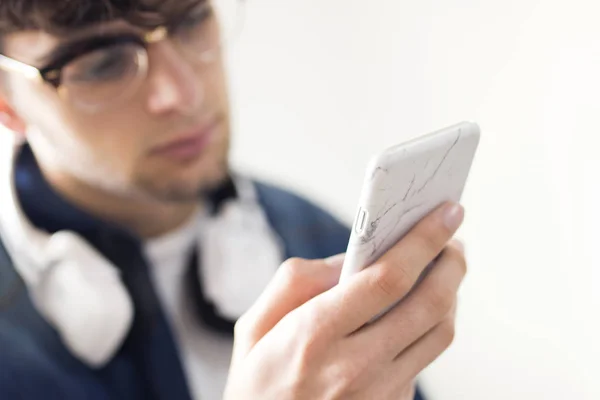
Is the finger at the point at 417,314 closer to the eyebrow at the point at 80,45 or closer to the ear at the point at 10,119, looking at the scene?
the eyebrow at the point at 80,45

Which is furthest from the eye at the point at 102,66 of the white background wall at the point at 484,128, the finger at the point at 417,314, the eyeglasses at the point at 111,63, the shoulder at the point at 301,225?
the white background wall at the point at 484,128

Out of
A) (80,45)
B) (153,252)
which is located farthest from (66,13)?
(153,252)

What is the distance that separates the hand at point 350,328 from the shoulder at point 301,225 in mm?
447

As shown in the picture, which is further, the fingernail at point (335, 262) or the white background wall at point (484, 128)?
the white background wall at point (484, 128)

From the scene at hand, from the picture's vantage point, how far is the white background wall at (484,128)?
879 mm

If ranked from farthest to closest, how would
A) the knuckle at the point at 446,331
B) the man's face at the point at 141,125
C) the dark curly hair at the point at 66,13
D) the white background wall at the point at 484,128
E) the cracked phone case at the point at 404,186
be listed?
the white background wall at the point at 484,128 < the man's face at the point at 141,125 < the dark curly hair at the point at 66,13 < the knuckle at the point at 446,331 < the cracked phone case at the point at 404,186

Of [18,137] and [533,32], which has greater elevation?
[533,32]

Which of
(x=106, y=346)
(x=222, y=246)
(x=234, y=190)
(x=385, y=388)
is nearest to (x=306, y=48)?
(x=234, y=190)

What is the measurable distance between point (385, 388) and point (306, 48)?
94 cm

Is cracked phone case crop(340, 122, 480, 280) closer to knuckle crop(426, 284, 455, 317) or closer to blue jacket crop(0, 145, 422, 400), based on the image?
knuckle crop(426, 284, 455, 317)

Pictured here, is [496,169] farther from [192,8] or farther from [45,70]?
[45,70]

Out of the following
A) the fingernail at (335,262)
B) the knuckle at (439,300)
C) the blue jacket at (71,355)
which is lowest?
the blue jacket at (71,355)

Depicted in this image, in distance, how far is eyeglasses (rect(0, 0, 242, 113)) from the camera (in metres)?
0.69

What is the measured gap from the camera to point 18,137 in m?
0.83
